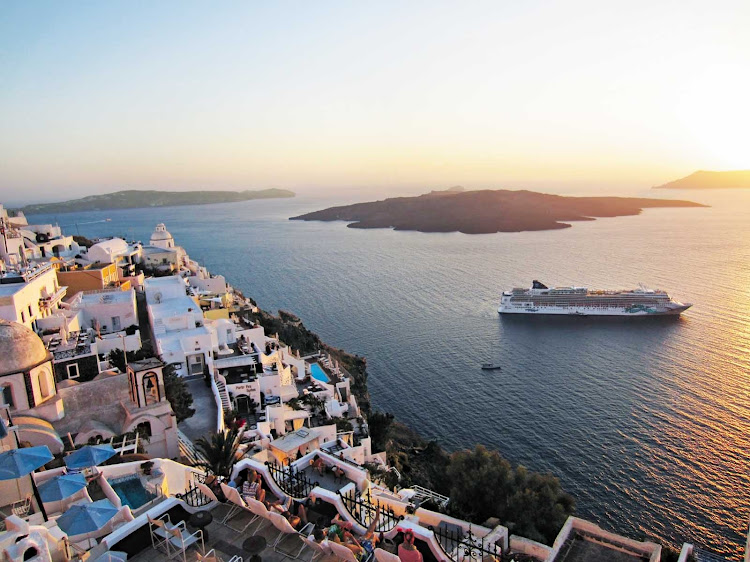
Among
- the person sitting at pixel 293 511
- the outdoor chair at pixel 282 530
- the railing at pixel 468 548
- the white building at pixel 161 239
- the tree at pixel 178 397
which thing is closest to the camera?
the outdoor chair at pixel 282 530

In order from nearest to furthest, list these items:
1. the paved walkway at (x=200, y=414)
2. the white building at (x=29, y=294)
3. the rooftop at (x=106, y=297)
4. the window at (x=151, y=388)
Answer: the window at (x=151, y=388) → the paved walkway at (x=200, y=414) → the white building at (x=29, y=294) → the rooftop at (x=106, y=297)

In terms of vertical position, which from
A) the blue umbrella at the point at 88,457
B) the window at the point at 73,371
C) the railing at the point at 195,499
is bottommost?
the window at the point at 73,371

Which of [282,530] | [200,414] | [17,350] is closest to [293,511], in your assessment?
[282,530]

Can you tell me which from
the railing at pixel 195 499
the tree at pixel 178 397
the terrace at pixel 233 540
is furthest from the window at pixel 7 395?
the terrace at pixel 233 540

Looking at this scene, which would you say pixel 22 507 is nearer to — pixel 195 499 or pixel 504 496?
pixel 195 499

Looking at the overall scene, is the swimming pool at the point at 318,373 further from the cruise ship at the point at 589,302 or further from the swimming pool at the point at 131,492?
the cruise ship at the point at 589,302

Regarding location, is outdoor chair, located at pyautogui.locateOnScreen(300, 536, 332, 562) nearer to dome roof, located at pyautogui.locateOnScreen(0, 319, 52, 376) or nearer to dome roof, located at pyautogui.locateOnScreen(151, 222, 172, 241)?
dome roof, located at pyautogui.locateOnScreen(0, 319, 52, 376)
